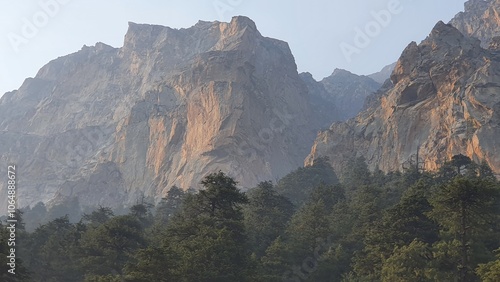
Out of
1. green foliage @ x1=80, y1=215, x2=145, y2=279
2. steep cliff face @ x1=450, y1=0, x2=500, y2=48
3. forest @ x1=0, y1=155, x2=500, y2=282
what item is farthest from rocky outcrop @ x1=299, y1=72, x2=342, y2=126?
green foliage @ x1=80, y1=215, x2=145, y2=279

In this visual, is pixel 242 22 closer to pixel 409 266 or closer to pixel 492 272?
pixel 409 266

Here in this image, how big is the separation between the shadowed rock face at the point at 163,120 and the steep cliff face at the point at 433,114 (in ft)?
71.1

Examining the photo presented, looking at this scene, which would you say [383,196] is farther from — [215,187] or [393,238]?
[215,187]

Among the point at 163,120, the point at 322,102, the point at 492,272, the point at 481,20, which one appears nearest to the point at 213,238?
the point at 492,272

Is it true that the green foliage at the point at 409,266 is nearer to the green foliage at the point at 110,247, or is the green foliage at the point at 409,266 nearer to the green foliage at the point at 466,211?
the green foliage at the point at 466,211

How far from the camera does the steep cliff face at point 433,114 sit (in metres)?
61.0

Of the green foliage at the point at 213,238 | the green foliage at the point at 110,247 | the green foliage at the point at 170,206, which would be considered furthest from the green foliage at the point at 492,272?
the green foliage at the point at 170,206

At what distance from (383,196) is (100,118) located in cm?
12868

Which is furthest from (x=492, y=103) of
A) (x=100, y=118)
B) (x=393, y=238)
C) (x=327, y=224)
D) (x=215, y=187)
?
(x=100, y=118)

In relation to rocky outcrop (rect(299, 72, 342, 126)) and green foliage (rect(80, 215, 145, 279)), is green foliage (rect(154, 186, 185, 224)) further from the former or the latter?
rocky outcrop (rect(299, 72, 342, 126))

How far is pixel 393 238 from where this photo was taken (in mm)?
26547

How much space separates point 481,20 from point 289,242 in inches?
4450

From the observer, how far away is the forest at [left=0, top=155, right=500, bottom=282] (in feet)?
73.1

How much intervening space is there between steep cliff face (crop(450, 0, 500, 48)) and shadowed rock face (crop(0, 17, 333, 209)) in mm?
46864
